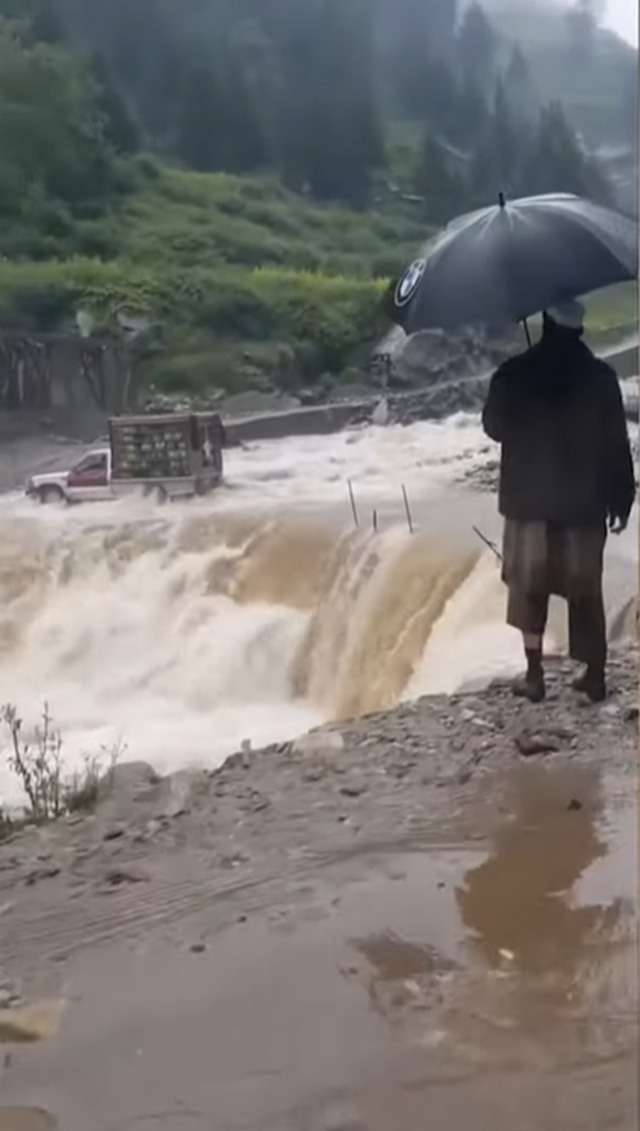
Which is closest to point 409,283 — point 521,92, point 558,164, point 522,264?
point 522,264

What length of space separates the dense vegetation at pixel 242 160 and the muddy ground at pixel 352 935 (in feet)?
2.55

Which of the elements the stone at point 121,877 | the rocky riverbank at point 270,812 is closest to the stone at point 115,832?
the rocky riverbank at point 270,812

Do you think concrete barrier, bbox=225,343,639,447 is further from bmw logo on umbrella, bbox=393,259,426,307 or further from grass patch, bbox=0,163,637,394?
bmw logo on umbrella, bbox=393,259,426,307

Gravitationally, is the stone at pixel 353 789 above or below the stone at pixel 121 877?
above

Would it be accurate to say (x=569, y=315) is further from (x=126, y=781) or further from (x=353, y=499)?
(x=126, y=781)

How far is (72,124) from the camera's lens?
8.66 ft

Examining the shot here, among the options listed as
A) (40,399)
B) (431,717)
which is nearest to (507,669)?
(431,717)

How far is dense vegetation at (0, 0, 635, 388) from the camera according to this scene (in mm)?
2480

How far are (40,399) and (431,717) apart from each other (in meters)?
0.88

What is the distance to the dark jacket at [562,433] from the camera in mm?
2080

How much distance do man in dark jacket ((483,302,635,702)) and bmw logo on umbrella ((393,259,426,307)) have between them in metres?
0.18

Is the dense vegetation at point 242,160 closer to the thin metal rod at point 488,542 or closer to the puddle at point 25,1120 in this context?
the thin metal rod at point 488,542

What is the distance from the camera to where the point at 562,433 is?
→ 2094 millimetres

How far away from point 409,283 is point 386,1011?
3.18 ft
